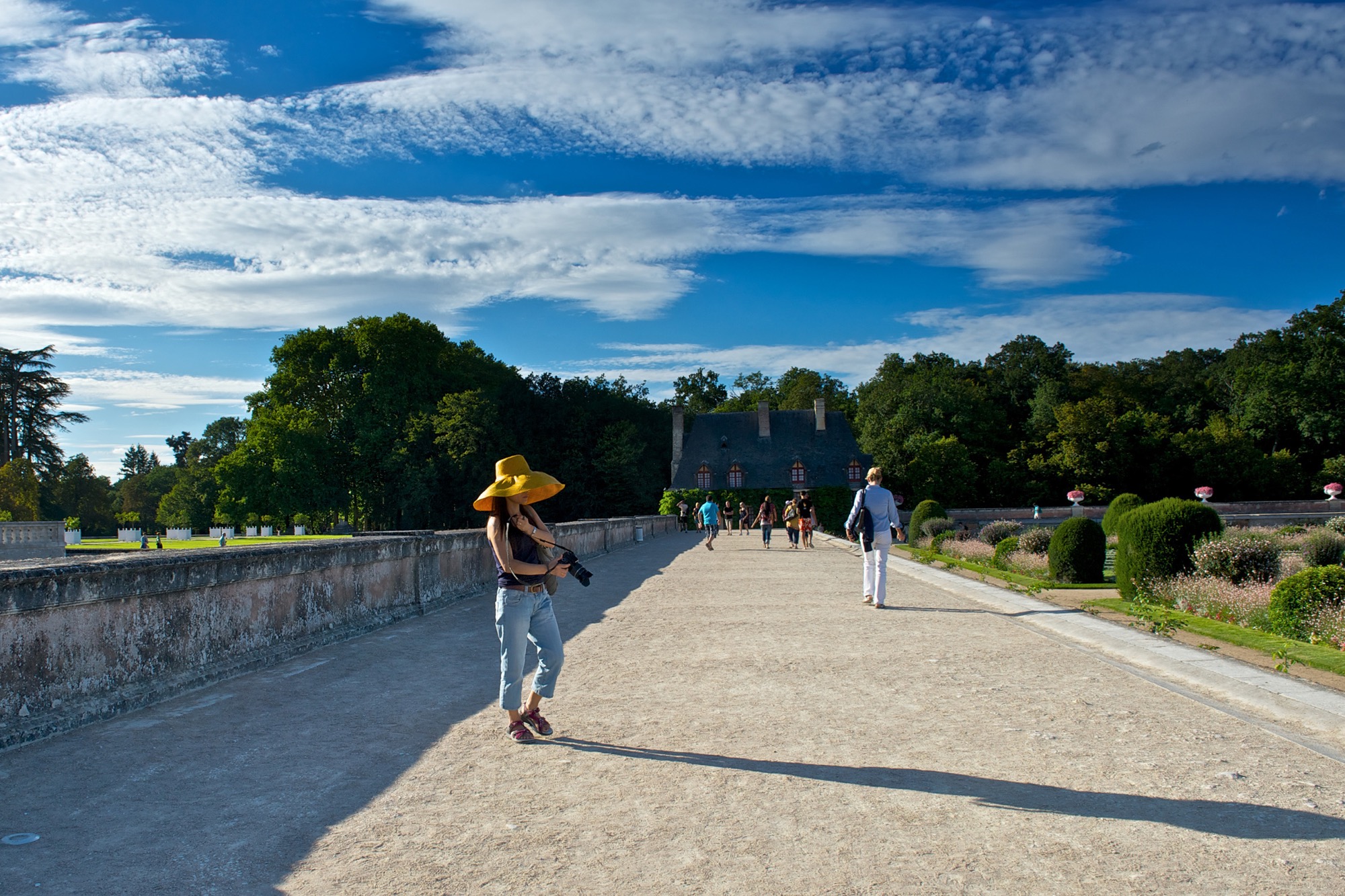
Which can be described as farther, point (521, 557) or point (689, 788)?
point (521, 557)

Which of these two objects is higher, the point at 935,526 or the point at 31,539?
the point at 935,526

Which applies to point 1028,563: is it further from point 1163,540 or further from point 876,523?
point 876,523

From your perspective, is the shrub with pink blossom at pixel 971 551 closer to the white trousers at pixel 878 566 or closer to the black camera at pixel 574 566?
the white trousers at pixel 878 566

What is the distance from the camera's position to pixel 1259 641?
894cm

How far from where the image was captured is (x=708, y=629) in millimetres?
10664

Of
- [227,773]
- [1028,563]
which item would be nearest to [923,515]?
[1028,563]

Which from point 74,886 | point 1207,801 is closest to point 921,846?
point 1207,801

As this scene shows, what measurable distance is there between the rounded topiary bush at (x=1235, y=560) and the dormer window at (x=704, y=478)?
181ft

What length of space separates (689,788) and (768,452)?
6791 centimetres

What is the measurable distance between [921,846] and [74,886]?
3.23 metres

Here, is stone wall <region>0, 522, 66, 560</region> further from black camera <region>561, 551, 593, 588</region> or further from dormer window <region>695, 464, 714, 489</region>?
dormer window <region>695, 464, 714, 489</region>

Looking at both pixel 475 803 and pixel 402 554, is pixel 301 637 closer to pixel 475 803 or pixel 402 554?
pixel 402 554

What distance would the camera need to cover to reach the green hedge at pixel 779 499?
2581 inches

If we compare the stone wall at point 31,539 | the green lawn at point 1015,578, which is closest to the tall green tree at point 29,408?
the stone wall at point 31,539
